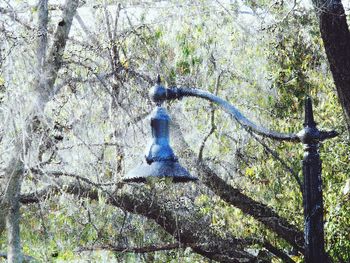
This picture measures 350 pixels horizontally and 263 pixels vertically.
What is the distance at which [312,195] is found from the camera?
14.3ft

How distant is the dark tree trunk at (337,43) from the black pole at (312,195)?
2287 millimetres

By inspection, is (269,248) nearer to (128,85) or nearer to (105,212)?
(105,212)

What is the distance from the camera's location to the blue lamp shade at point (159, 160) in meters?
4.73

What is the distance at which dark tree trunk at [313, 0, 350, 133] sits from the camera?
6672 millimetres

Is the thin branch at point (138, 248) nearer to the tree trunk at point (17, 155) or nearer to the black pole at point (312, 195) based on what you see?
the tree trunk at point (17, 155)

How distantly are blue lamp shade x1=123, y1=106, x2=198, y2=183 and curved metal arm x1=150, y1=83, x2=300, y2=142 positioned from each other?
0.10 m

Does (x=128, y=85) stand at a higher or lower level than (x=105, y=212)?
higher

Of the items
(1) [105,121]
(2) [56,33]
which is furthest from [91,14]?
(1) [105,121]

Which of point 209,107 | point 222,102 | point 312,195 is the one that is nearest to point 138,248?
point 209,107

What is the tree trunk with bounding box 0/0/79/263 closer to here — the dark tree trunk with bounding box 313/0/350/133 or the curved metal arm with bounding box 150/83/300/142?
the dark tree trunk with bounding box 313/0/350/133

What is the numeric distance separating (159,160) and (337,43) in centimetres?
262

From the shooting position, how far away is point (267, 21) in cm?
1141

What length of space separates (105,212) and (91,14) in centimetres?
292

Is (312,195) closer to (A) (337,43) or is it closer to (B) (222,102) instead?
(B) (222,102)
